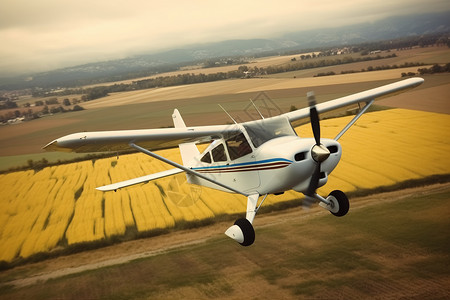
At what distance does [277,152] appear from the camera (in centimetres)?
942

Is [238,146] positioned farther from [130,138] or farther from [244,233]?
[130,138]

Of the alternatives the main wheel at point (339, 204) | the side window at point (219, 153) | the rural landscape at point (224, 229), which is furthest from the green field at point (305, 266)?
the side window at point (219, 153)

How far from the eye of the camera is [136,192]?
21828mm

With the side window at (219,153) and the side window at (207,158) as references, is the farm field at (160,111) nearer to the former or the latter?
the side window at (207,158)

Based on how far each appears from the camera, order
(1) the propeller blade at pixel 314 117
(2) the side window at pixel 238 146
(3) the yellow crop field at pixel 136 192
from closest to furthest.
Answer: (1) the propeller blade at pixel 314 117 < (2) the side window at pixel 238 146 < (3) the yellow crop field at pixel 136 192

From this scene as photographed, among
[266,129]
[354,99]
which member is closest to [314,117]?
[266,129]

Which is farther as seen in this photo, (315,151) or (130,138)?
(130,138)

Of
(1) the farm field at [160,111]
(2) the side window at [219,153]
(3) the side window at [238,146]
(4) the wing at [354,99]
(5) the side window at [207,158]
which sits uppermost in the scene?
(4) the wing at [354,99]

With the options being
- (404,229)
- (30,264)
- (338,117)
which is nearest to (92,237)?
(30,264)

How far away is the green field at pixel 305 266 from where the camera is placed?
11.4m

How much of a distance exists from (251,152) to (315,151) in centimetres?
201

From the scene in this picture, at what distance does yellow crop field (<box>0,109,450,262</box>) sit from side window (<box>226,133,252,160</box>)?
5.21 metres

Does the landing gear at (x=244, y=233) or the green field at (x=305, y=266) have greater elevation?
the landing gear at (x=244, y=233)

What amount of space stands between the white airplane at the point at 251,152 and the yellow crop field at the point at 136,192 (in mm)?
5018
